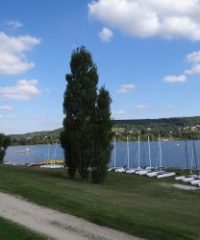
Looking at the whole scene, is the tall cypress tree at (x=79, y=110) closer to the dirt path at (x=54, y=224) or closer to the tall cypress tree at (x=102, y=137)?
the tall cypress tree at (x=102, y=137)

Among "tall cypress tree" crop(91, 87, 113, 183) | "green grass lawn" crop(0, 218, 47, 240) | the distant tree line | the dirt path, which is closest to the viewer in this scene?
"green grass lawn" crop(0, 218, 47, 240)

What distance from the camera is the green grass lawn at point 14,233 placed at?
10836 millimetres

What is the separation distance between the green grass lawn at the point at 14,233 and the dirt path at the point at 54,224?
284 mm

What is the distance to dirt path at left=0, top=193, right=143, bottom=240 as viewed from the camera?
11.3 meters

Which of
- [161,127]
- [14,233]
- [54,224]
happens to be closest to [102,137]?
[54,224]

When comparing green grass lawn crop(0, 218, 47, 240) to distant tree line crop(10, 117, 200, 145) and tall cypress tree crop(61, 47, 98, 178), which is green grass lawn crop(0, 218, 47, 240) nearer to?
tall cypress tree crop(61, 47, 98, 178)

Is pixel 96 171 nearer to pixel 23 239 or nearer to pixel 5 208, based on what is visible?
pixel 5 208

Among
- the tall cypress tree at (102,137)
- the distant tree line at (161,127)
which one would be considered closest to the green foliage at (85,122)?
the tall cypress tree at (102,137)

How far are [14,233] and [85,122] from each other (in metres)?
24.8

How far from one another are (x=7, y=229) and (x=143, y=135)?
506 ft

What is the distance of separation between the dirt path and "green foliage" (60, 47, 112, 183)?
19432 mm

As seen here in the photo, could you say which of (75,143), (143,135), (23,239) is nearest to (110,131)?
(75,143)

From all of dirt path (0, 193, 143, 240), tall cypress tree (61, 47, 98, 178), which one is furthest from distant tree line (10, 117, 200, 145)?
dirt path (0, 193, 143, 240)

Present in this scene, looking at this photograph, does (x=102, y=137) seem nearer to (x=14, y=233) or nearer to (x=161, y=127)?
(x=14, y=233)
